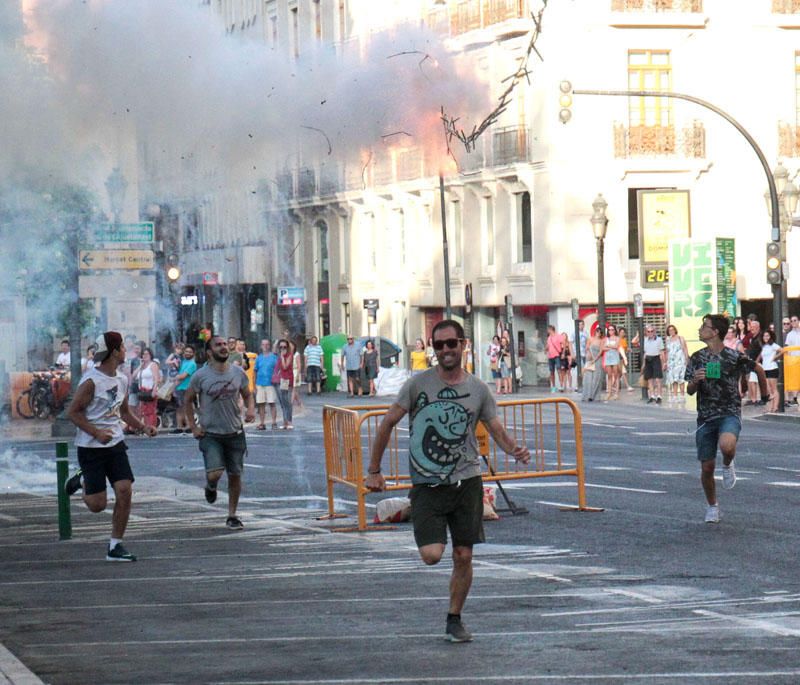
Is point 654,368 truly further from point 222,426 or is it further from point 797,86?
point 222,426

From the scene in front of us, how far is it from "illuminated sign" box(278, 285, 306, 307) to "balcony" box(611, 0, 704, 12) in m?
12.1

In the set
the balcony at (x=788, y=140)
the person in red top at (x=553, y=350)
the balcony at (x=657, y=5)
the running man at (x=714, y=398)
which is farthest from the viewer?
the balcony at (x=788, y=140)

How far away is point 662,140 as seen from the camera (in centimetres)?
4709

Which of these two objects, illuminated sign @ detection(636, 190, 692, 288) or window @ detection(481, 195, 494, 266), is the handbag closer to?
illuminated sign @ detection(636, 190, 692, 288)

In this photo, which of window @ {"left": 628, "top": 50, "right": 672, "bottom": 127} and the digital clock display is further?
window @ {"left": 628, "top": 50, "right": 672, "bottom": 127}

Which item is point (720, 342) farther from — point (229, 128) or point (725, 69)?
point (725, 69)

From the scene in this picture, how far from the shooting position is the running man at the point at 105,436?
44.5ft

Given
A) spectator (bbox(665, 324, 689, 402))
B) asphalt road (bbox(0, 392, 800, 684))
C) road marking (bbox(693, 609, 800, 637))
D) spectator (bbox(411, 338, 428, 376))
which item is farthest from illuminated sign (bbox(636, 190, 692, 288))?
road marking (bbox(693, 609, 800, 637))

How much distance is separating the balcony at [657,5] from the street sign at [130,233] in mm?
21203

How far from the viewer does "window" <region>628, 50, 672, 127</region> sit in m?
46.9

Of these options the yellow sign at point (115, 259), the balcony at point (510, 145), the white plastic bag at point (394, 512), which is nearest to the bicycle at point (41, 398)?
the yellow sign at point (115, 259)

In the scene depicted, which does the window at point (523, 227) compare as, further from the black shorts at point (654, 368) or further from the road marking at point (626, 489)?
the road marking at point (626, 489)

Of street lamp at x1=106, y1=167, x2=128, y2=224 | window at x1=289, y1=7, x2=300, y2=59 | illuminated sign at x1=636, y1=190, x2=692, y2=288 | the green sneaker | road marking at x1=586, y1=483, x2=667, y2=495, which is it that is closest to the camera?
the green sneaker

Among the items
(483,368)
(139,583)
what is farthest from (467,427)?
(483,368)
